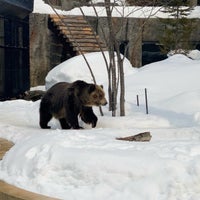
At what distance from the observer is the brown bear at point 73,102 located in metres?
7.91

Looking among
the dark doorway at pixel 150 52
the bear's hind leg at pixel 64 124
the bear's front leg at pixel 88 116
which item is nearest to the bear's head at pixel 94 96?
the bear's front leg at pixel 88 116

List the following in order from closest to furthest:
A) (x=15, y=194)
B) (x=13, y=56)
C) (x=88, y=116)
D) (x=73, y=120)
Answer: (x=15, y=194) < (x=73, y=120) < (x=88, y=116) < (x=13, y=56)

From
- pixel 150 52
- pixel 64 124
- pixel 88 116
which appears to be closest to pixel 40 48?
pixel 150 52

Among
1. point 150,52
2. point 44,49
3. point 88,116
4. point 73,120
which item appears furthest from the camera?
point 150,52

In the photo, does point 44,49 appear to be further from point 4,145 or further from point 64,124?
point 4,145

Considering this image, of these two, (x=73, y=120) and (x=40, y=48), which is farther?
(x=40, y=48)

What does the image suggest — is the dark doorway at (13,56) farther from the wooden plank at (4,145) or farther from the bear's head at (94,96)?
the wooden plank at (4,145)

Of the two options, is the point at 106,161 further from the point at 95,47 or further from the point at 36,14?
the point at 36,14

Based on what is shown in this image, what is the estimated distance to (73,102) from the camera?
7.92 m

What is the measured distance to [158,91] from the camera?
11.7 m

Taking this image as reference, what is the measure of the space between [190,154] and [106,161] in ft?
2.18

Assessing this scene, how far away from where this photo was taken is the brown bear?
7.91 meters

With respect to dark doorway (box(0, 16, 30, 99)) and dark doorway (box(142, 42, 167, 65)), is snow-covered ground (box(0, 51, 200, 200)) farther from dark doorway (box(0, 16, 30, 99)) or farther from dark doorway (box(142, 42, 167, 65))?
dark doorway (box(142, 42, 167, 65))

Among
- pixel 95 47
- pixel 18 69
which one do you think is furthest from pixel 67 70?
pixel 18 69
